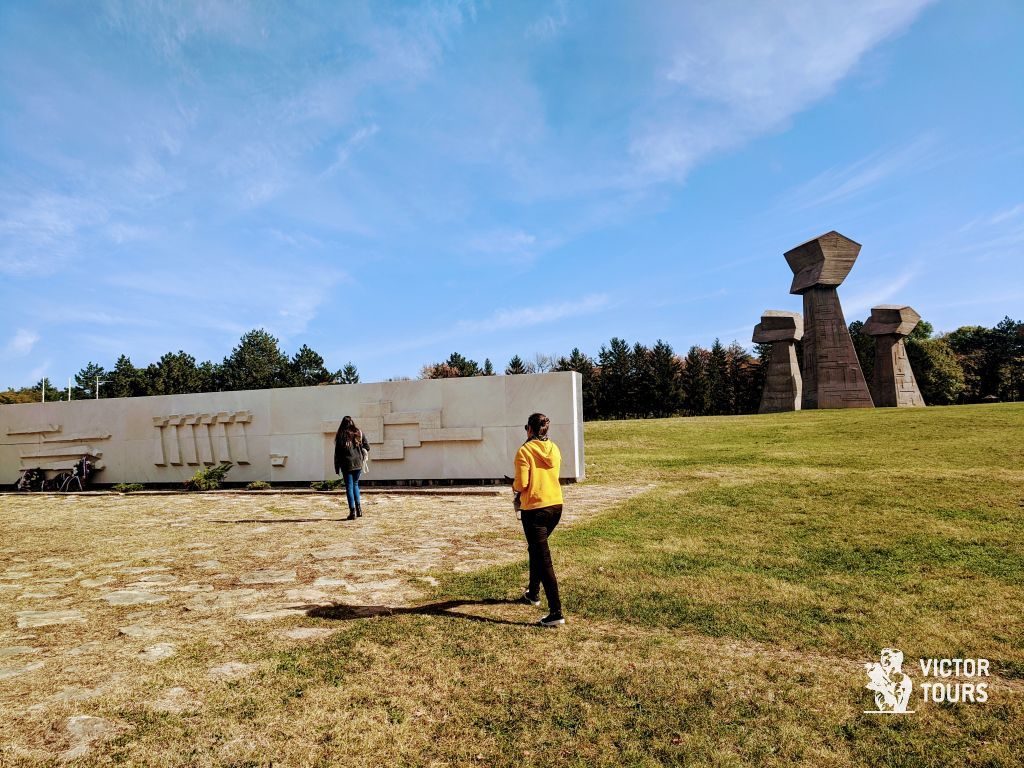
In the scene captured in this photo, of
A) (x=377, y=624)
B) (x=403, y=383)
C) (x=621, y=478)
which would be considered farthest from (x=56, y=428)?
(x=377, y=624)

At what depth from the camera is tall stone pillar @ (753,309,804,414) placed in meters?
34.6

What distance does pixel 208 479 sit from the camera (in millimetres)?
15445

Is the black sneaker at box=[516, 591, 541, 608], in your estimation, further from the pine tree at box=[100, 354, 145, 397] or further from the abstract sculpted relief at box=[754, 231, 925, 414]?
the pine tree at box=[100, 354, 145, 397]

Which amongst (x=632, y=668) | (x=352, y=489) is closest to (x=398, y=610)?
(x=632, y=668)

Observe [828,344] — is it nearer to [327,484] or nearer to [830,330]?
[830,330]

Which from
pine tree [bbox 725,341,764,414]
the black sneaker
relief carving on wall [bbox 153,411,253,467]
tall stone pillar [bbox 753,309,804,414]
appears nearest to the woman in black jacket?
the black sneaker

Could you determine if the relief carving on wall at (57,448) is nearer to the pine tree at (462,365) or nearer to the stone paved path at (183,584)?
the stone paved path at (183,584)

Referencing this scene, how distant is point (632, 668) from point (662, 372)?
2109 inches

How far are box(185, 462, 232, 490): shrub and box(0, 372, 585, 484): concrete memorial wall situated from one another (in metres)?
0.31

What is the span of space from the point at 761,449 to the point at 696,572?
39.1ft

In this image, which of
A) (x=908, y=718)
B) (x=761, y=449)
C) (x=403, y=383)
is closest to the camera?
(x=908, y=718)

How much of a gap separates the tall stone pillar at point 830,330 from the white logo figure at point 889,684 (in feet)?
105

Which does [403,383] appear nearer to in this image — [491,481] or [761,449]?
[491,481]

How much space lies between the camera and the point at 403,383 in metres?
14.8
